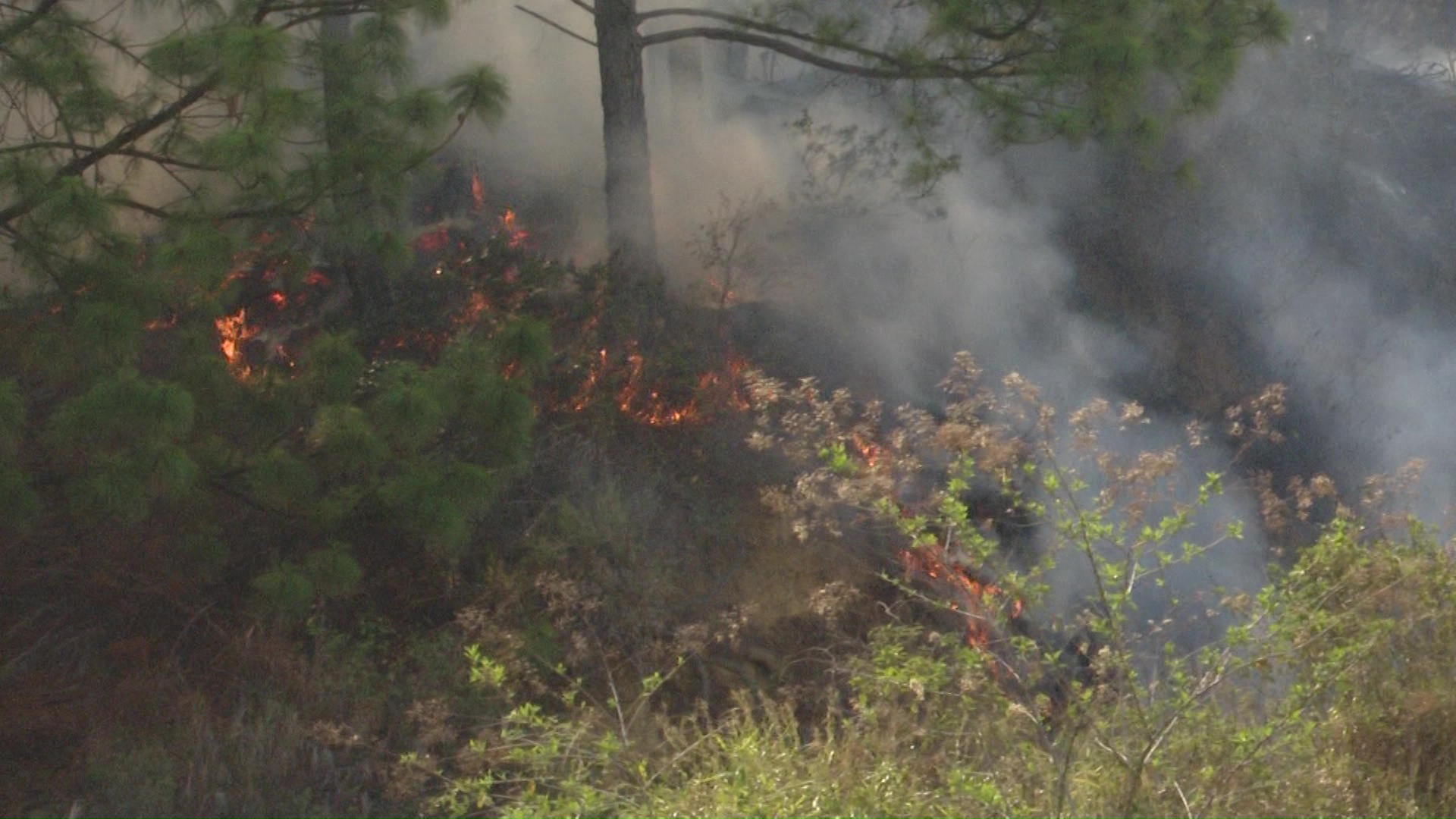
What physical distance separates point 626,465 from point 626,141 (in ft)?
8.64

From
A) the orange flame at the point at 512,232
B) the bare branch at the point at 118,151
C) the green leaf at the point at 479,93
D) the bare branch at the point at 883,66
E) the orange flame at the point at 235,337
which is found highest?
the bare branch at the point at 883,66

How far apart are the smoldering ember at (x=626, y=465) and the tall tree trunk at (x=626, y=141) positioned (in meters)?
0.03

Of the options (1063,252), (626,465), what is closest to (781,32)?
(626,465)

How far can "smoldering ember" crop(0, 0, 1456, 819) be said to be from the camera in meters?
4.91

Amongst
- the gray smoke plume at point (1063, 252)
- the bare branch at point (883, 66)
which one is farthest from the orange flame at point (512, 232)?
the bare branch at point (883, 66)

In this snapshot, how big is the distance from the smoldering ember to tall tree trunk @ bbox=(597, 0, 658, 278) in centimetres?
3

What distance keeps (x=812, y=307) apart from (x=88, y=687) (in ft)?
20.8

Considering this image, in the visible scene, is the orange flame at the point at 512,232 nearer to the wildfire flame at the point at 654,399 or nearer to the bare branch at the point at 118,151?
the wildfire flame at the point at 654,399

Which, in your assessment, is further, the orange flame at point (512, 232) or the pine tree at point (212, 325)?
the orange flame at point (512, 232)

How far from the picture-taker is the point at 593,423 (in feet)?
29.1

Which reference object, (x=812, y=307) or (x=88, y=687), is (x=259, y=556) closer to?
(x=88, y=687)

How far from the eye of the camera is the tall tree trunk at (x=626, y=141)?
10148 millimetres

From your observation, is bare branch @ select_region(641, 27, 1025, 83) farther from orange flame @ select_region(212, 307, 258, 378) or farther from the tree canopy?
orange flame @ select_region(212, 307, 258, 378)

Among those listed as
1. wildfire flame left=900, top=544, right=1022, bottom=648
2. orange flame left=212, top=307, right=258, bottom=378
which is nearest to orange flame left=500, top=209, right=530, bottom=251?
orange flame left=212, top=307, right=258, bottom=378
